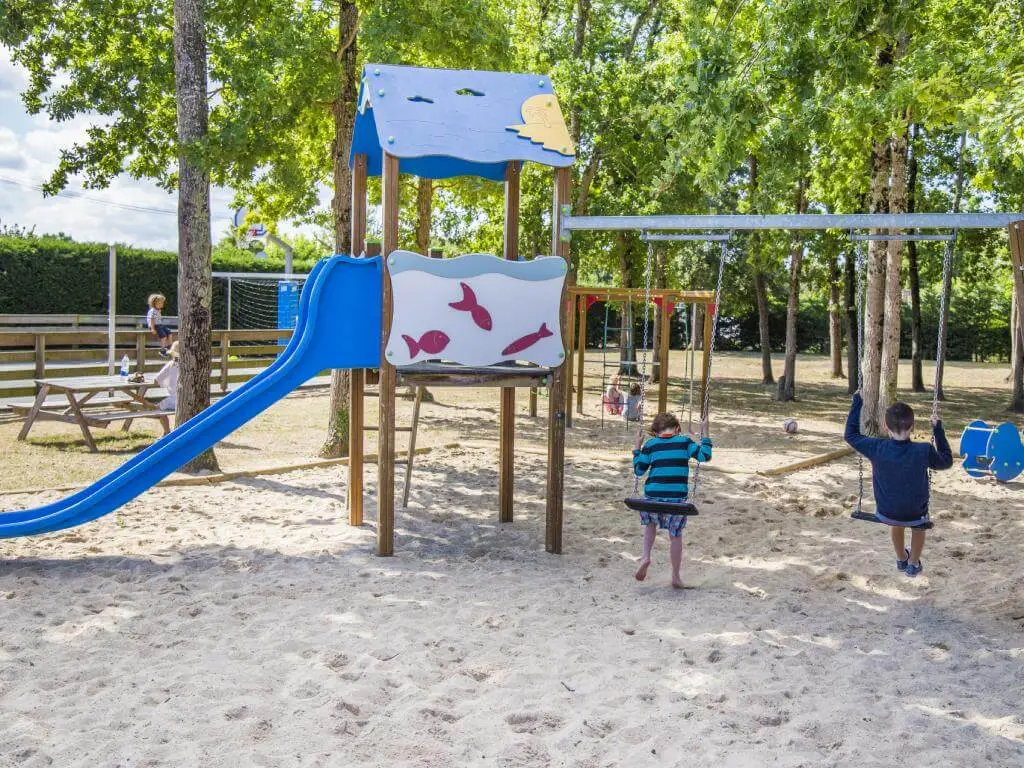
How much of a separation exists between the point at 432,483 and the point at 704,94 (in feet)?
16.7

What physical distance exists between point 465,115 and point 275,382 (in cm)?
243

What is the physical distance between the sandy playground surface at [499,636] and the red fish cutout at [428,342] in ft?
5.07

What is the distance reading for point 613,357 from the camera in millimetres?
34406

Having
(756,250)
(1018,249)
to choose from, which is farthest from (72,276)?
(1018,249)

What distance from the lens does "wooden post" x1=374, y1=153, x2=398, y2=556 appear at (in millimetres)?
6758

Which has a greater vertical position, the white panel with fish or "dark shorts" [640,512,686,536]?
the white panel with fish

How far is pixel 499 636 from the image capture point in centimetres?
527

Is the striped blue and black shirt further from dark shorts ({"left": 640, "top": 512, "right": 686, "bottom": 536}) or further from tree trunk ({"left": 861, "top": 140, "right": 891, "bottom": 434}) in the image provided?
tree trunk ({"left": 861, "top": 140, "right": 891, "bottom": 434})

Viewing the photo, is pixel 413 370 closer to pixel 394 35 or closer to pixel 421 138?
pixel 421 138

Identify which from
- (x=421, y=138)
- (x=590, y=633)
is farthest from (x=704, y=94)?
(x=590, y=633)

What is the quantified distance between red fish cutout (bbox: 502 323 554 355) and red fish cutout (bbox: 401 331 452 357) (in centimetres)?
47

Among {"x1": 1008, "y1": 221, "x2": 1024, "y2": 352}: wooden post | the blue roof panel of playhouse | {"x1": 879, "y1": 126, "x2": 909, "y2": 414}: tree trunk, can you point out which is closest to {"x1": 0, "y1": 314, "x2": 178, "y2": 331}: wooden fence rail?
the blue roof panel of playhouse

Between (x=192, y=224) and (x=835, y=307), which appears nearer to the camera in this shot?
(x=192, y=224)

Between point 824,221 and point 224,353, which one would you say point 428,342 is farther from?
point 224,353
